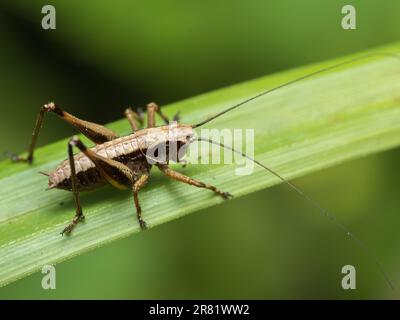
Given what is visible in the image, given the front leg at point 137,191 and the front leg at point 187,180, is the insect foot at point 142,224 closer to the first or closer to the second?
the front leg at point 137,191

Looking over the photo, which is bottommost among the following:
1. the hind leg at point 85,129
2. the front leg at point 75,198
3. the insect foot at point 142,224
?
the insect foot at point 142,224

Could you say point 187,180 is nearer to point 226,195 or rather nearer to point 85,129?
point 226,195

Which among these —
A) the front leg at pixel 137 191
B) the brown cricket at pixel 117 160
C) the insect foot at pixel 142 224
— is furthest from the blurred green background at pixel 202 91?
the insect foot at pixel 142 224

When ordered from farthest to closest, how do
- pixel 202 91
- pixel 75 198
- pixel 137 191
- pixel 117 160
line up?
pixel 202 91 < pixel 117 160 < pixel 137 191 < pixel 75 198

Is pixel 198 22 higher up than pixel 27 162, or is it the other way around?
pixel 198 22

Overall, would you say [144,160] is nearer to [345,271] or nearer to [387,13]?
[345,271]

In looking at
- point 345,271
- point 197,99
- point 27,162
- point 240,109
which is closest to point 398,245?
point 345,271

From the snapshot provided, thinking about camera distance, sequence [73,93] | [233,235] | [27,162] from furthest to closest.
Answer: [73,93] < [233,235] < [27,162]

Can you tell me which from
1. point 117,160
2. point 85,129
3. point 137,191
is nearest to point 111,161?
point 117,160
